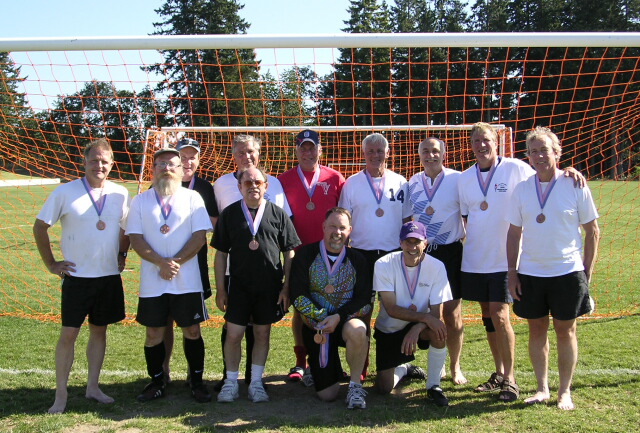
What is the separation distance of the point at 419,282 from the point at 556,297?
3.28 ft

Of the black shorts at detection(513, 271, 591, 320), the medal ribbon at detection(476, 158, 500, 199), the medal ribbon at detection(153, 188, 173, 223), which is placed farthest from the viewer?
the medal ribbon at detection(476, 158, 500, 199)

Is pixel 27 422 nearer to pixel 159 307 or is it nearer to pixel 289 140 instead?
pixel 159 307

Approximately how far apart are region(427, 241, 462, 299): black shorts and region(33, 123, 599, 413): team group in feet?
0.04

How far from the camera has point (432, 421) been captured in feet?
13.2

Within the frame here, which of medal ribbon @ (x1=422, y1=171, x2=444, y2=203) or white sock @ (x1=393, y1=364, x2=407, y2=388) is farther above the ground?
medal ribbon @ (x1=422, y1=171, x2=444, y2=203)

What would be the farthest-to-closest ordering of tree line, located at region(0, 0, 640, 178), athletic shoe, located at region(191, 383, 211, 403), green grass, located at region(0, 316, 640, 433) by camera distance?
tree line, located at region(0, 0, 640, 178) < athletic shoe, located at region(191, 383, 211, 403) < green grass, located at region(0, 316, 640, 433)

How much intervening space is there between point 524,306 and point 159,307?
9.03 feet

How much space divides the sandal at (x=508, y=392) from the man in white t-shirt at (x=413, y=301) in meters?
0.44

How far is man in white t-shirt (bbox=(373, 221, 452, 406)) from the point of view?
437 cm

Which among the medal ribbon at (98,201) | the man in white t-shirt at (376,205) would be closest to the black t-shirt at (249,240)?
the man in white t-shirt at (376,205)

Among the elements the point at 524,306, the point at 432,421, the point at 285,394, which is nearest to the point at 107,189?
the point at 285,394

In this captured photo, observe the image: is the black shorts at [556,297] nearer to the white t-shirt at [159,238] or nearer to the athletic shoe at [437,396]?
the athletic shoe at [437,396]

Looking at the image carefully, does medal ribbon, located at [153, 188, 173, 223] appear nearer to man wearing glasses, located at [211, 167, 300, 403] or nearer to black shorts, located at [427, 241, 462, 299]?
man wearing glasses, located at [211, 167, 300, 403]

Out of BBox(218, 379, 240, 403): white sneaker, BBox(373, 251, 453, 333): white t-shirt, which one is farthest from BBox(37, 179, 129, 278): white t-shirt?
BBox(373, 251, 453, 333): white t-shirt
